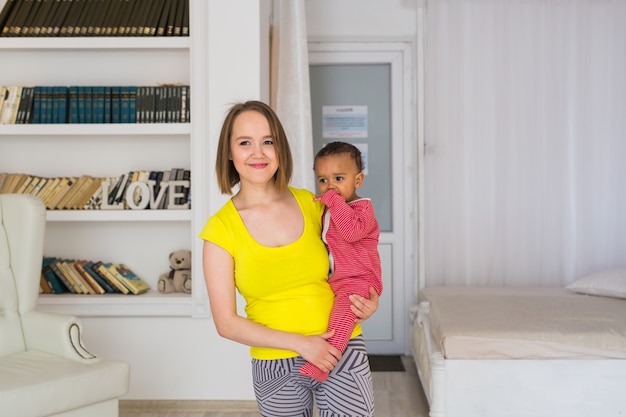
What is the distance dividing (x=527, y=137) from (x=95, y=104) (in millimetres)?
2624

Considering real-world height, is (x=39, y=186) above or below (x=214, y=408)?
above

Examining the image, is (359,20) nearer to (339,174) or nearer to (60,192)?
(60,192)

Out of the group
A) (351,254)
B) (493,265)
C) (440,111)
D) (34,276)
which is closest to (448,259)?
(493,265)

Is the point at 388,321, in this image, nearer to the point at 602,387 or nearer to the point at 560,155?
the point at 560,155

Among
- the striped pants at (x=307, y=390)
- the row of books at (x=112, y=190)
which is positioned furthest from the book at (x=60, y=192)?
the striped pants at (x=307, y=390)

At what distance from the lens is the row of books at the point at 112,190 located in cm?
372

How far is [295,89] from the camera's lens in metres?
3.77

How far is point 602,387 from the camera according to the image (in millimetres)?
3109

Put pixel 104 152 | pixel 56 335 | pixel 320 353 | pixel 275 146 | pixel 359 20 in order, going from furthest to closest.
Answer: pixel 359 20, pixel 104 152, pixel 56 335, pixel 275 146, pixel 320 353

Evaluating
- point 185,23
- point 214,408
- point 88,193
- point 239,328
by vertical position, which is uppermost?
point 185,23

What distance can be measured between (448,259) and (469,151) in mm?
702

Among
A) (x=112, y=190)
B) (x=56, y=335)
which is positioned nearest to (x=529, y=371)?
(x=56, y=335)

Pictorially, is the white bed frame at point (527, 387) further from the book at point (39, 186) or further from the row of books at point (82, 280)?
the book at point (39, 186)

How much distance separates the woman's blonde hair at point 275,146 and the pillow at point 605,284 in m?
2.81
